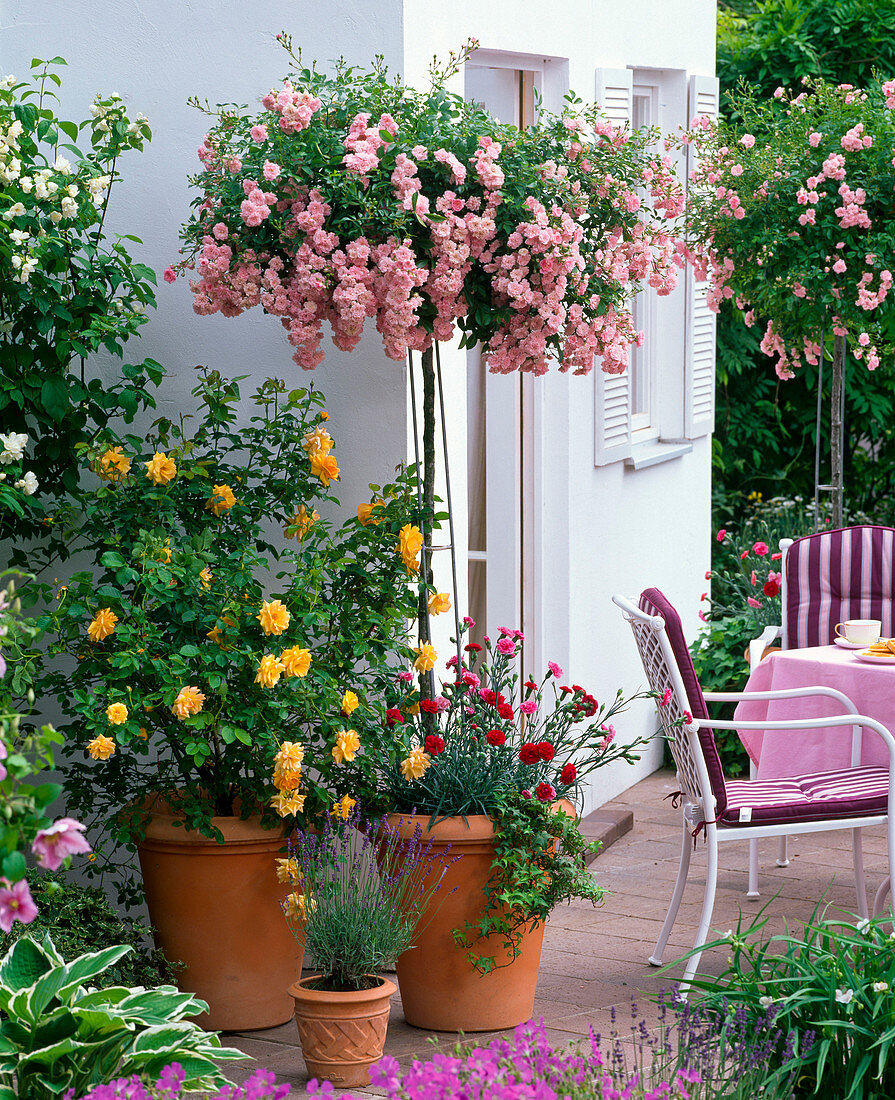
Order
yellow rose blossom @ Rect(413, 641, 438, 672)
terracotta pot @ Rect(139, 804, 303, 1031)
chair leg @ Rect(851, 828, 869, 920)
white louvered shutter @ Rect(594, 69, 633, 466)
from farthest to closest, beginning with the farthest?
white louvered shutter @ Rect(594, 69, 633, 466) → chair leg @ Rect(851, 828, 869, 920) → yellow rose blossom @ Rect(413, 641, 438, 672) → terracotta pot @ Rect(139, 804, 303, 1031)

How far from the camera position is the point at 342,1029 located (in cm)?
354

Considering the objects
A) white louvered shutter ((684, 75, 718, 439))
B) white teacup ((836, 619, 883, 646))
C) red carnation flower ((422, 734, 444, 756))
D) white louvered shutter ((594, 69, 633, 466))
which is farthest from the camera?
white louvered shutter ((684, 75, 718, 439))

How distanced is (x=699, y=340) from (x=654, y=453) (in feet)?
2.85

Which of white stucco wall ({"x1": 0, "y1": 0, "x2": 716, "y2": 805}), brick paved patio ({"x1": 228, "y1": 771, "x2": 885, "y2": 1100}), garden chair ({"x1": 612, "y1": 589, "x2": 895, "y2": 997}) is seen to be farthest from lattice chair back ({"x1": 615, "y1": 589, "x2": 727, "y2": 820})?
white stucco wall ({"x1": 0, "y1": 0, "x2": 716, "y2": 805})

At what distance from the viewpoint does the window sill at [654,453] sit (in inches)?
247

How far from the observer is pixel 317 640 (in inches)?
161

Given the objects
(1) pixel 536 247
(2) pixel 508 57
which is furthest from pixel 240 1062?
(2) pixel 508 57

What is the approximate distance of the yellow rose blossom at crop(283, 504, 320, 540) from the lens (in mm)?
3988

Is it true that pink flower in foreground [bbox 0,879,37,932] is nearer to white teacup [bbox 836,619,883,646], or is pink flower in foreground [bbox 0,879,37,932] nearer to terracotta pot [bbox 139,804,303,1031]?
terracotta pot [bbox 139,804,303,1031]

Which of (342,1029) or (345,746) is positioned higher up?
(345,746)

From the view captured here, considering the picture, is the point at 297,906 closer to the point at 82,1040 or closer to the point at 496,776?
the point at 496,776

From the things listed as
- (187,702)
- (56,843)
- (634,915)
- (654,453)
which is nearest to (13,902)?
(56,843)

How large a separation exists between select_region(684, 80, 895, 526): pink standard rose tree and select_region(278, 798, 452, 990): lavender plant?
2916 millimetres

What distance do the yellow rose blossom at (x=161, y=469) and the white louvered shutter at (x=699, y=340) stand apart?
11.4 ft
